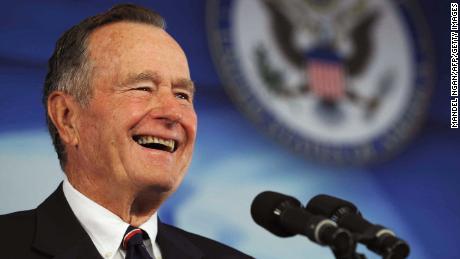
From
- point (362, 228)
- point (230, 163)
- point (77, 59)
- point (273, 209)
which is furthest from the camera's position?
point (230, 163)

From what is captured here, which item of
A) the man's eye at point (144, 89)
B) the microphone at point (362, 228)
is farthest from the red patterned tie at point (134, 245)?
the microphone at point (362, 228)

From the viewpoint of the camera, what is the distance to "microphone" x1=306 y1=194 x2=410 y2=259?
1469mm

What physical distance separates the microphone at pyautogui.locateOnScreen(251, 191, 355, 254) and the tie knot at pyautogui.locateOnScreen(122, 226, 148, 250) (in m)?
0.40

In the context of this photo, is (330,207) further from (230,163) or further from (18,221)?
(230,163)

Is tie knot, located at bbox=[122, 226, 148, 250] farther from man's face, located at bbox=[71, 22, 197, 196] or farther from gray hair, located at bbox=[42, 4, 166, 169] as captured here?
gray hair, located at bbox=[42, 4, 166, 169]

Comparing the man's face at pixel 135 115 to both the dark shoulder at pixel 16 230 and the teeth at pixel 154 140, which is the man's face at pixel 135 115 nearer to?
the teeth at pixel 154 140

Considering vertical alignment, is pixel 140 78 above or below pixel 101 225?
above

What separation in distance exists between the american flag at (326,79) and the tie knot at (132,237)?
1.38 m

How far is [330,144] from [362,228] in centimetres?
168

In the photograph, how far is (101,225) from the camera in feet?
6.52

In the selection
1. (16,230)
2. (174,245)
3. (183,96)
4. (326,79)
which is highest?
(326,79)

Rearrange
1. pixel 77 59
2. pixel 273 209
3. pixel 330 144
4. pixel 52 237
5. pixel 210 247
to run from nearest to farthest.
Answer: pixel 273 209
pixel 52 237
pixel 77 59
pixel 210 247
pixel 330 144

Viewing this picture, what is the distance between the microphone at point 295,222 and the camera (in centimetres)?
146

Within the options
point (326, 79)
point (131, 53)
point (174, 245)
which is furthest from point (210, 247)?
point (326, 79)
